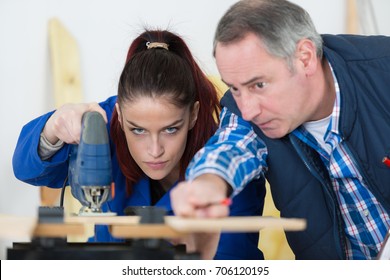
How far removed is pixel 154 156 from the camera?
176 cm

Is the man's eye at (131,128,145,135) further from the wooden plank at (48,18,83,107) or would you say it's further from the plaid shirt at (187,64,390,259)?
the wooden plank at (48,18,83,107)

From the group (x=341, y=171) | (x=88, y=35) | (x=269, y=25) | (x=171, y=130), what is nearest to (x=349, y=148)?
(x=341, y=171)

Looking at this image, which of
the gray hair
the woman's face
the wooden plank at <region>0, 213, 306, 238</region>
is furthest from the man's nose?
the wooden plank at <region>0, 213, 306, 238</region>

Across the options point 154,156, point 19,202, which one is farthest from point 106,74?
point 154,156

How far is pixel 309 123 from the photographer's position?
5.50ft

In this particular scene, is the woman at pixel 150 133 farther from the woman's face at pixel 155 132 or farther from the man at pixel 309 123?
the man at pixel 309 123

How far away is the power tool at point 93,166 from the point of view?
1.47m

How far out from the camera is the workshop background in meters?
3.11

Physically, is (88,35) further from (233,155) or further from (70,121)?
(233,155)

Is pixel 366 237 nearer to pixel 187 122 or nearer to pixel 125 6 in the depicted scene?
pixel 187 122

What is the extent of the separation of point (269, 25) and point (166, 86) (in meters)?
0.37

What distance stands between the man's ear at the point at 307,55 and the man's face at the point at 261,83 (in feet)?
0.04

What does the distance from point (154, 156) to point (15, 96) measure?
153cm
